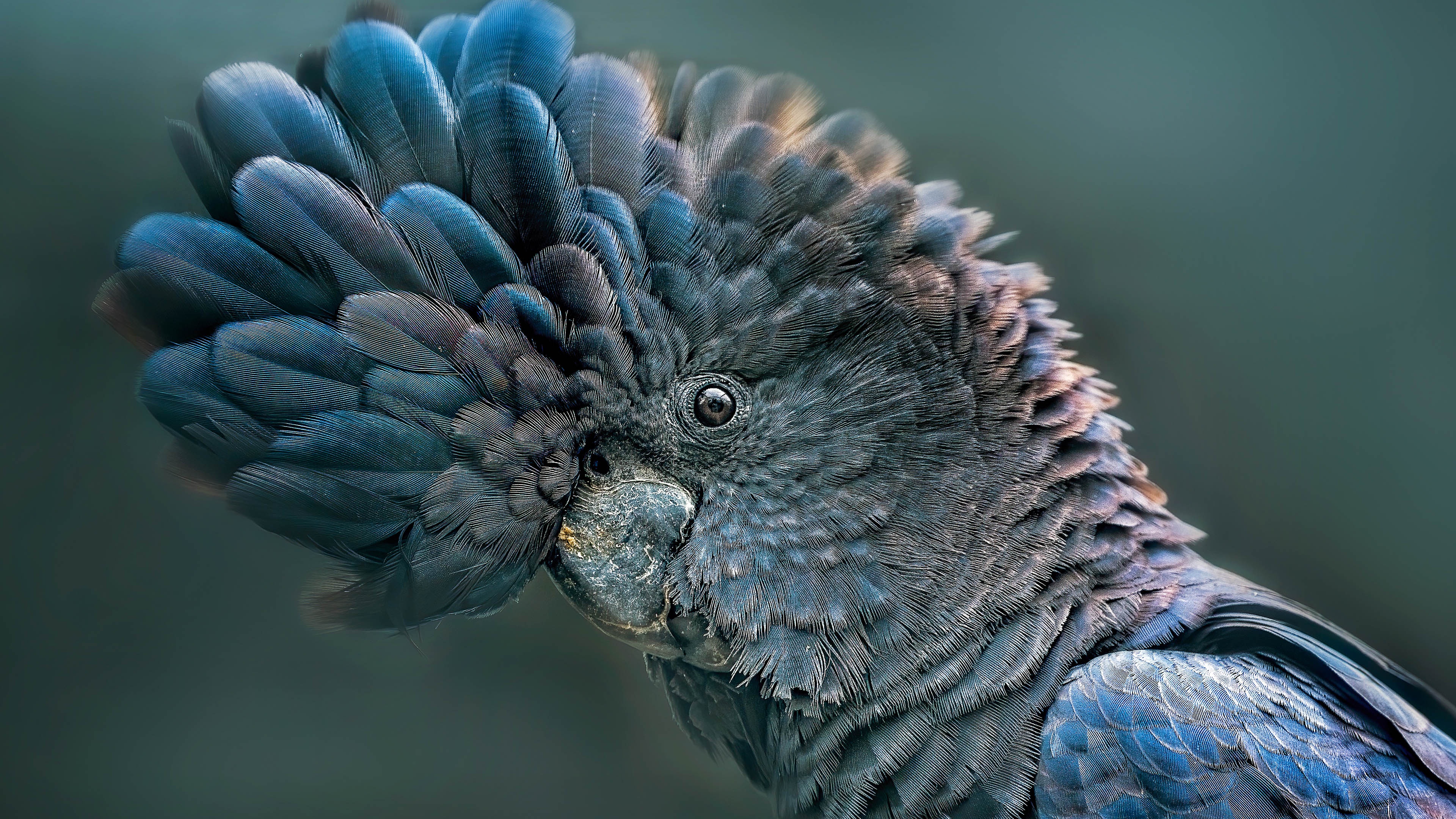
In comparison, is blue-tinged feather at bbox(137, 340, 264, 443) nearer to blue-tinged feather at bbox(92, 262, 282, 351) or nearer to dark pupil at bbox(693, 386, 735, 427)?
blue-tinged feather at bbox(92, 262, 282, 351)

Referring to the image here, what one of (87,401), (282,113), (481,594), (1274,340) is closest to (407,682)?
(87,401)

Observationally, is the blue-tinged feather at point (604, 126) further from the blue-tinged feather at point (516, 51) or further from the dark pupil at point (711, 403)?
the dark pupil at point (711, 403)

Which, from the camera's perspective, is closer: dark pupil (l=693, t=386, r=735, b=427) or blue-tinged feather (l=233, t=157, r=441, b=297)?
blue-tinged feather (l=233, t=157, r=441, b=297)

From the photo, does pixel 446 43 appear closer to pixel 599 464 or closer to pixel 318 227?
pixel 318 227

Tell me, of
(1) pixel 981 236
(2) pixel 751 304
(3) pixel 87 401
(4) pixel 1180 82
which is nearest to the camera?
(2) pixel 751 304

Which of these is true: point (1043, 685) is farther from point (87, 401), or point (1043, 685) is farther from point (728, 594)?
point (87, 401)

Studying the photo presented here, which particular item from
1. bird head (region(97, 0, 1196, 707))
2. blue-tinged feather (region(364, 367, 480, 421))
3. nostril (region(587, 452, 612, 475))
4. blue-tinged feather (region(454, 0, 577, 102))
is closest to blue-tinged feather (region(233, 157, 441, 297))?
bird head (region(97, 0, 1196, 707))

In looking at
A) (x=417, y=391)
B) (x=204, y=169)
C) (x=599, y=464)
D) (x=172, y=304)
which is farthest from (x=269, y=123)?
(x=599, y=464)
